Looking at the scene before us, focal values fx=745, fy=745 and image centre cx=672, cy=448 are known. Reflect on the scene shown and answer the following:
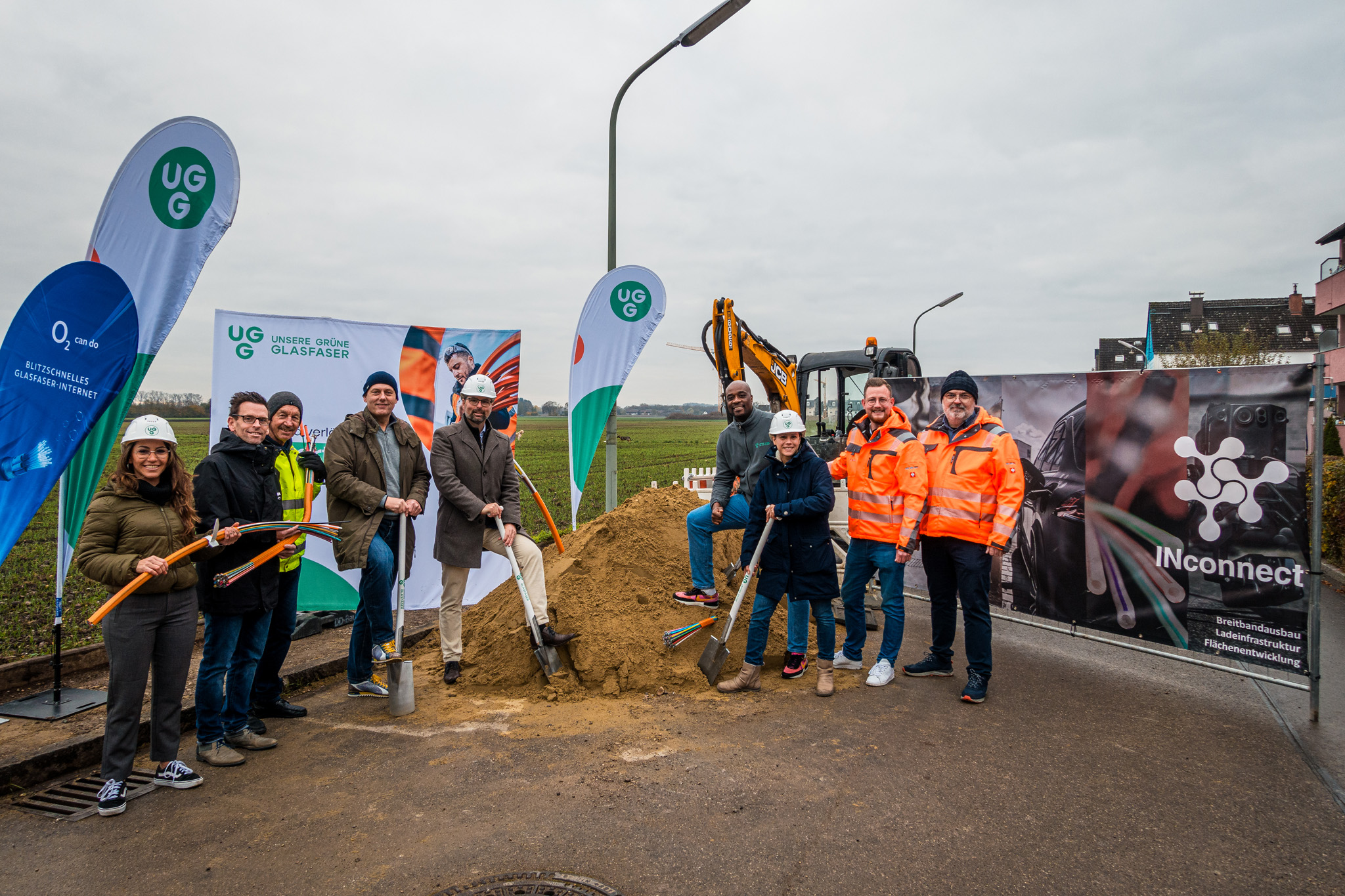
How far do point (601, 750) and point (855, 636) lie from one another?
7.96ft

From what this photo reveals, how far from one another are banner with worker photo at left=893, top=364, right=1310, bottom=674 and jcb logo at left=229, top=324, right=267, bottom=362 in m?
6.57

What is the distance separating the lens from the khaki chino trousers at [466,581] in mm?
5488

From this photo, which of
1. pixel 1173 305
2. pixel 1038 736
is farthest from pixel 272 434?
pixel 1173 305

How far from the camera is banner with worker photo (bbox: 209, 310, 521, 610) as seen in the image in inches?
262

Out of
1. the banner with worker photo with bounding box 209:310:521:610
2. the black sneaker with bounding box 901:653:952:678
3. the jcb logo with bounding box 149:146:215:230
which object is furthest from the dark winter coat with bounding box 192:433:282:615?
the black sneaker with bounding box 901:653:952:678

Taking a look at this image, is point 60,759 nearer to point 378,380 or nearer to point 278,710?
point 278,710

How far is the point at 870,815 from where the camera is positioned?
3508 mm

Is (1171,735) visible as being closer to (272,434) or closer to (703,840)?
(703,840)

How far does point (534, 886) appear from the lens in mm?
2922

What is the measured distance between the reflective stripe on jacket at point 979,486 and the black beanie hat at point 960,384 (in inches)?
6.4

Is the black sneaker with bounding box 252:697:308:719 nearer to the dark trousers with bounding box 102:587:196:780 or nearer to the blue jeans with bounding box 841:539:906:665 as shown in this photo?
the dark trousers with bounding box 102:587:196:780

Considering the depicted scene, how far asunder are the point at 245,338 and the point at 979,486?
6.25 metres

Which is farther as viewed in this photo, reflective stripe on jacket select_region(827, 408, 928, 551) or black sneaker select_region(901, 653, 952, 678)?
black sneaker select_region(901, 653, 952, 678)

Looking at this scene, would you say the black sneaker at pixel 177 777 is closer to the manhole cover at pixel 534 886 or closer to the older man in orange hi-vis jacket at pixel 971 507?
the manhole cover at pixel 534 886
